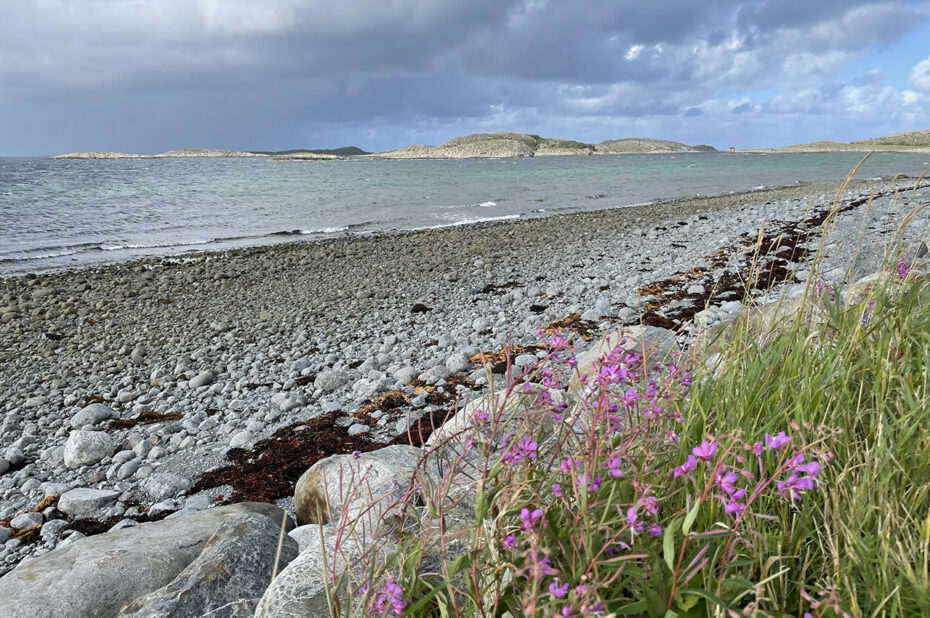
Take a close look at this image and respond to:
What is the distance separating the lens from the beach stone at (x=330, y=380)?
6215 millimetres

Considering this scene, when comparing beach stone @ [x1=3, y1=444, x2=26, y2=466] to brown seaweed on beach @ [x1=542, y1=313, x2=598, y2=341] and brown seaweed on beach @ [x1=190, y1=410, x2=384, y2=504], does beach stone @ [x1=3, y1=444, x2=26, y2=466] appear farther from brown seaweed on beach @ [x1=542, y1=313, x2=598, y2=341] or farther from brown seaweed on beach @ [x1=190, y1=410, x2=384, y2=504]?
brown seaweed on beach @ [x1=542, y1=313, x2=598, y2=341]

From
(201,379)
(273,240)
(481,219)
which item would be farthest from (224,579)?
(481,219)

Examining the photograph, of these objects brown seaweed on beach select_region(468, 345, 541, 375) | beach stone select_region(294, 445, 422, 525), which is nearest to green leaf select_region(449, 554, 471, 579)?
beach stone select_region(294, 445, 422, 525)

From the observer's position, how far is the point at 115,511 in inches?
173

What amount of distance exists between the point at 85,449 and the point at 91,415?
104cm

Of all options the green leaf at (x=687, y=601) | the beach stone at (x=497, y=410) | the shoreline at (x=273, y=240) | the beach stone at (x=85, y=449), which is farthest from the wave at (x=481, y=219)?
the green leaf at (x=687, y=601)

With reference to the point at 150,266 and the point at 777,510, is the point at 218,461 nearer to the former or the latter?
the point at 777,510

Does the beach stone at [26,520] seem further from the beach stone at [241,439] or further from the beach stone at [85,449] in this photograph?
the beach stone at [241,439]

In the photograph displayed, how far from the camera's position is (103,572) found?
2742 millimetres

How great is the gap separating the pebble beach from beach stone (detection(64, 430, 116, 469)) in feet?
0.06

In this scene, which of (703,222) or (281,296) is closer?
(281,296)

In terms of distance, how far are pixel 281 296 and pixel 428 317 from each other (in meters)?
3.69

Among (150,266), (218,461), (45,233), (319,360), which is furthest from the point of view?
(45,233)

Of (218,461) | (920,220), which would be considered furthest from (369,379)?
(920,220)
